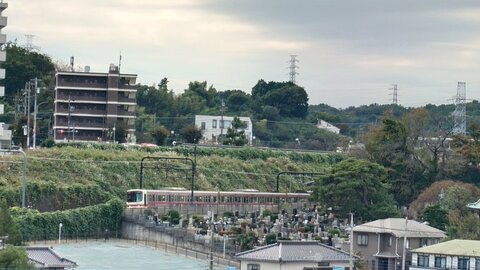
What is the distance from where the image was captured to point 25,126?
8175cm

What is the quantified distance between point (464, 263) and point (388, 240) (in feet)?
23.4

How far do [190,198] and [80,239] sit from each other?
8.97 meters

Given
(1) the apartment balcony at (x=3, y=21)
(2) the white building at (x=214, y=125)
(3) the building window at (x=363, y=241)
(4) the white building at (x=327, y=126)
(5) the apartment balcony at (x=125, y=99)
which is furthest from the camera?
(4) the white building at (x=327, y=126)

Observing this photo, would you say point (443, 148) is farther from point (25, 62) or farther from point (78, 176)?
point (25, 62)

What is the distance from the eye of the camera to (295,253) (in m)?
46.6

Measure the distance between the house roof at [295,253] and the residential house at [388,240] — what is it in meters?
4.54

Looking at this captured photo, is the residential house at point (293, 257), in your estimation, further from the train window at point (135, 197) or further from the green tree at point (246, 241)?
the train window at point (135, 197)

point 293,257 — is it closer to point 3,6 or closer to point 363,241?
point 363,241

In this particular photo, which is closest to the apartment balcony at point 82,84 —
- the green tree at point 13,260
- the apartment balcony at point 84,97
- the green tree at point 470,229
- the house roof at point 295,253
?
the apartment balcony at point 84,97

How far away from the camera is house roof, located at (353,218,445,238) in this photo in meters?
53.2

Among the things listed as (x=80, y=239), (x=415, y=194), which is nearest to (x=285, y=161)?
(x=415, y=194)

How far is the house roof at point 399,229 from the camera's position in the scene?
53156mm

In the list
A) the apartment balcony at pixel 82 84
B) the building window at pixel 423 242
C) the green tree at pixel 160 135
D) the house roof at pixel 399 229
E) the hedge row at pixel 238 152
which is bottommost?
the building window at pixel 423 242

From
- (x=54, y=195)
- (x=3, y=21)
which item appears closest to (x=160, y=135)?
(x=54, y=195)
